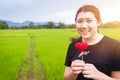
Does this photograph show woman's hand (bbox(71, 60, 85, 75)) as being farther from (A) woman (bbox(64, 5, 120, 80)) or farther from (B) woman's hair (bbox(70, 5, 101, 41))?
(B) woman's hair (bbox(70, 5, 101, 41))

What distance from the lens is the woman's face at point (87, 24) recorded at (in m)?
1.56

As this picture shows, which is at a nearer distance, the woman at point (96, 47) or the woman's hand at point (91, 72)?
the woman's hand at point (91, 72)

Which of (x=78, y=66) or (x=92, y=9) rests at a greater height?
(x=92, y=9)

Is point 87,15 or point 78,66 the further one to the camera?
point 87,15

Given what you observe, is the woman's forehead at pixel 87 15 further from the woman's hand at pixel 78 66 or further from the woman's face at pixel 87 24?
the woman's hand at pixel 78 66

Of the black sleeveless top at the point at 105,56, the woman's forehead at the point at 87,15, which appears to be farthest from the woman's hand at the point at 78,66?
the woman's forehead at the point at 87,15

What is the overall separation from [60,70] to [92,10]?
104 inches

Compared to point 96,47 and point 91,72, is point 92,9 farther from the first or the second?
point 91,72

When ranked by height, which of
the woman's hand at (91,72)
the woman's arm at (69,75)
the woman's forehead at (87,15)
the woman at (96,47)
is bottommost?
the woman's arm at (69,75)

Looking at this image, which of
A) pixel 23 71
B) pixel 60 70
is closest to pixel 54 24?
pixel 60 70

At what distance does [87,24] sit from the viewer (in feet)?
5.20

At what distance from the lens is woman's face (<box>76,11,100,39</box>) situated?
5.13 feet

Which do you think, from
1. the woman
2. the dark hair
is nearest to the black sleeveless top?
the woman

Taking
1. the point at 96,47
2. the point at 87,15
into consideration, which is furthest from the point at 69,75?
the point at 87,15
